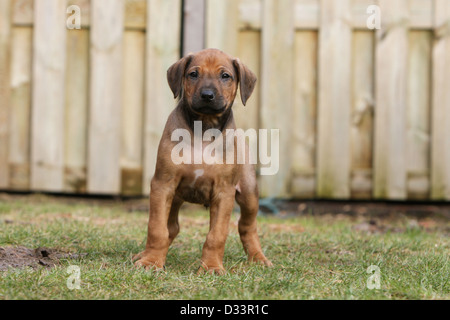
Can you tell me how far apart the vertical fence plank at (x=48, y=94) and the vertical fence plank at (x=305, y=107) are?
7.81ft

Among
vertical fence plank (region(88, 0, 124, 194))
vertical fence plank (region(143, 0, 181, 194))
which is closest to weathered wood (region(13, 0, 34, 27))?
vertical fence plank (region(88, 0, 124, 194))

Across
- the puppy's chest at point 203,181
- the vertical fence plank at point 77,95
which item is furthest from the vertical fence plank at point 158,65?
the puppy's chest at point 203,181

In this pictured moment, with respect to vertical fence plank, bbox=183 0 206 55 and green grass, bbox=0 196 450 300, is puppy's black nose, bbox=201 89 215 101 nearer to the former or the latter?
green grass, bbox=0 196 450 300

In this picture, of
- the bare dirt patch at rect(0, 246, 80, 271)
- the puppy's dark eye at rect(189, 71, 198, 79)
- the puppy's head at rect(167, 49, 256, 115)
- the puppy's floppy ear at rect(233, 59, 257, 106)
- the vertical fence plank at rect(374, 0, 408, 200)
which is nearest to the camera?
the bare dirt patch at rect(0, 246, 80, 271)

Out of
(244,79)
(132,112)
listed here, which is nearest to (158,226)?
(244,79)

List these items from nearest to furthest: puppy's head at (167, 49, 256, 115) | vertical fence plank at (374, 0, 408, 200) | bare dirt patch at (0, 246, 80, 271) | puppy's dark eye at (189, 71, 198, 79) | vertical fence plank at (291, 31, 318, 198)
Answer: bare dirt patch at (0, 246, 80, 271), puppy's head at (167, 49, 256, 115), puppy's dark eye at (189, 71, 198, 79), vertical fence plank at (374, 0, 408, 200), vertical fence plank at (291, 31, 318, 198)

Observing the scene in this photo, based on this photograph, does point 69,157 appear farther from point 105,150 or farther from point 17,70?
point 17,70

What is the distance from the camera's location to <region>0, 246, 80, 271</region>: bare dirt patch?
144 inches

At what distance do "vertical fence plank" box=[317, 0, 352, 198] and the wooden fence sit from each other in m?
0.01

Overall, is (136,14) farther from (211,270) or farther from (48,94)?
(211,270)

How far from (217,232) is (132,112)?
3.21 meters

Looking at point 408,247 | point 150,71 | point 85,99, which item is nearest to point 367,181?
point 408,247

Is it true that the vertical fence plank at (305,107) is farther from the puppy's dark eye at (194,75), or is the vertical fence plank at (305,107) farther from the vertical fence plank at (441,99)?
the puppy's dark eye at (194,75)

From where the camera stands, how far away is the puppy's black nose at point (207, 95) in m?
3.73
